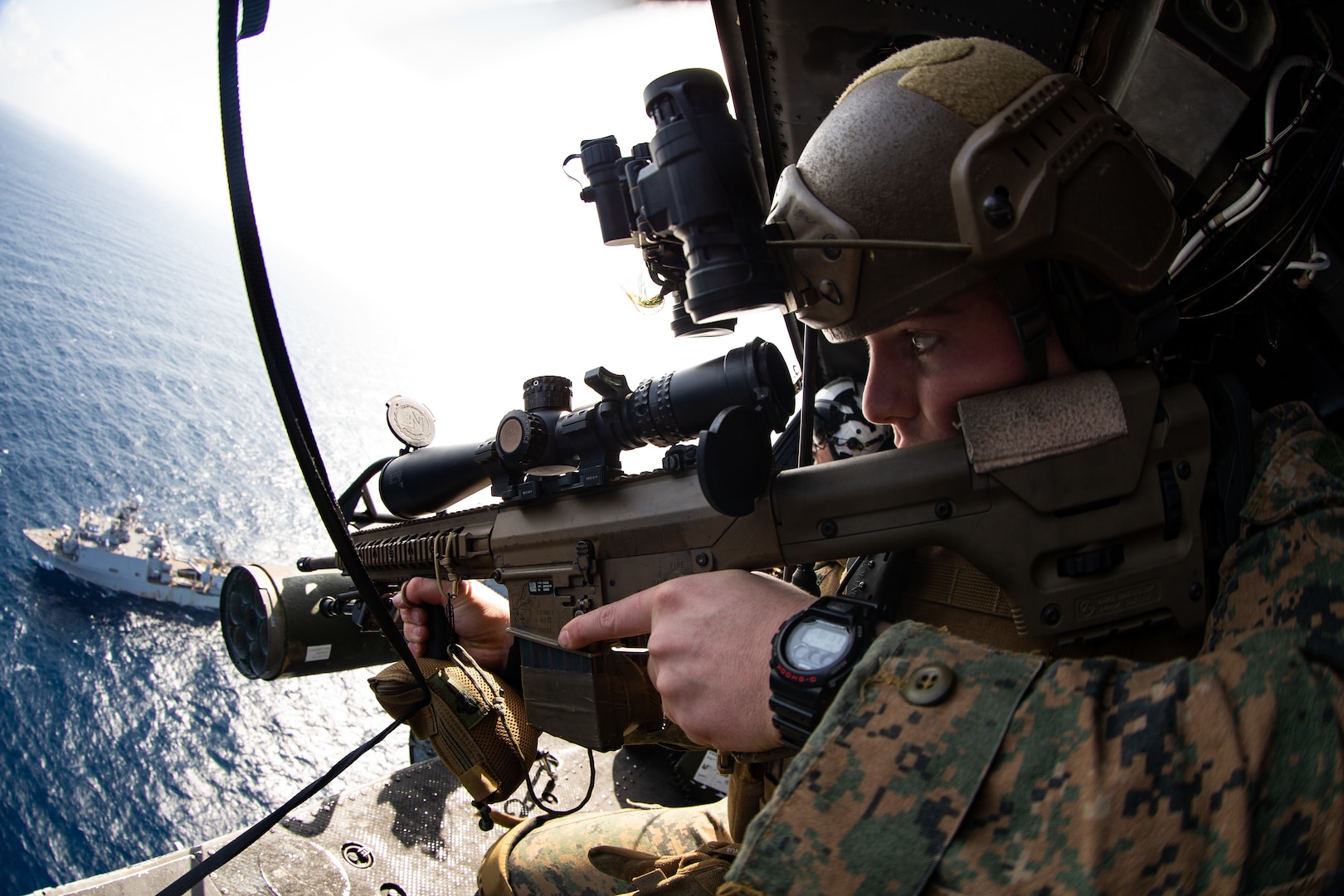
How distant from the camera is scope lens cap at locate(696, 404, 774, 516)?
3.82 ft

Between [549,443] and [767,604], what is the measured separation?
87 cm

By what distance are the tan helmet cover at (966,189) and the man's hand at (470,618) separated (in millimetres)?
1568

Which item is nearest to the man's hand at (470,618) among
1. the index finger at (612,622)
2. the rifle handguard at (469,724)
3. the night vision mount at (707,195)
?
the rifle handguard at (469,724)

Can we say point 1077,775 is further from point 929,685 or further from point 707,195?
point 707,195

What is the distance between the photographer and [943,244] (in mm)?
989

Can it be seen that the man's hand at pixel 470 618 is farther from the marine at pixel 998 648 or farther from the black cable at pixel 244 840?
the marine at pixel 998 648

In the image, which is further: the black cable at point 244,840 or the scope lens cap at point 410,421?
the scope lens cap at point 410,421

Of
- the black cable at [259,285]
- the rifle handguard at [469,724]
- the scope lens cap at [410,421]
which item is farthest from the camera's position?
the scope lens cap at [410,421]

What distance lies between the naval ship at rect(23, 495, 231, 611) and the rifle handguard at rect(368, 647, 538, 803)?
1.89m

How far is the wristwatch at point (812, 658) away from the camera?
0.80 meters

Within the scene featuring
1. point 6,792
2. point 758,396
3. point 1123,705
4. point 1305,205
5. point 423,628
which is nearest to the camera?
point 1123,705

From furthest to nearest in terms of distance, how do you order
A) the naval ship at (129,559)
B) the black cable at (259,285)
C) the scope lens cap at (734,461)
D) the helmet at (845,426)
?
the helmet at (845,426) < the naval ship at (129,559) < the scope lens cap at (734,461) < the black cable at (259,285)

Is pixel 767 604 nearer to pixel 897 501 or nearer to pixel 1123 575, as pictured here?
pixel 897 501

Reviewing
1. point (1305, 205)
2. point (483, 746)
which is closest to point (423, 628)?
point (483, 746)
